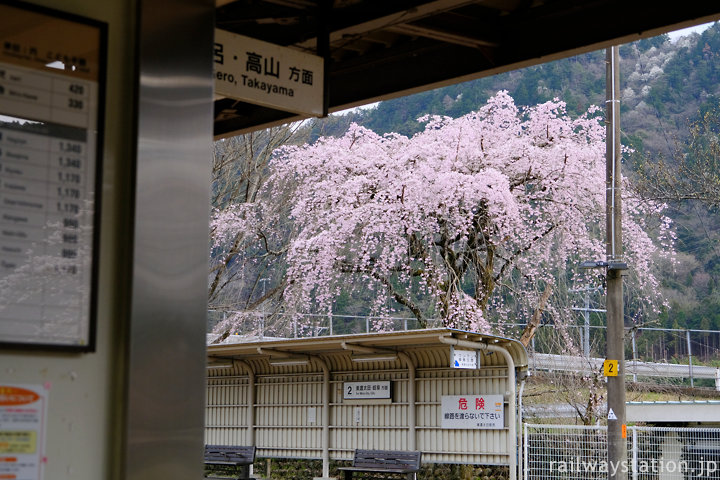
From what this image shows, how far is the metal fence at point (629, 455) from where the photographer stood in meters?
14.9

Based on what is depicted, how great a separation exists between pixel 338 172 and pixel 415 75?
16.5m

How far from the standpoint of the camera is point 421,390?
13680mm

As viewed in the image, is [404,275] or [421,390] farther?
[404,275]

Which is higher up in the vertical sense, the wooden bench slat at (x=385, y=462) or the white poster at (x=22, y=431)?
the white poster at (x=22, y=431)

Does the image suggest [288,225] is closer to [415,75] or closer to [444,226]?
[444,226]

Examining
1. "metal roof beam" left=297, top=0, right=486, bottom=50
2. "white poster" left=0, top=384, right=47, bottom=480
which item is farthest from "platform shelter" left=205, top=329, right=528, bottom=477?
"white poster" left=0, top=384, right=47, bottom=480

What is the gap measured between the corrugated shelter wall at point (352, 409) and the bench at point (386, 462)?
0.86 ft

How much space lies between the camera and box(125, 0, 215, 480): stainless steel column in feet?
6.95

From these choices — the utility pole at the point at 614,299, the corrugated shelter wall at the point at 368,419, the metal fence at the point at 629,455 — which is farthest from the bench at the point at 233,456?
the utility pole at the point at 614,299

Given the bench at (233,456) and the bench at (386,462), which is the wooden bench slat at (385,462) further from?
the bench at (233,456)

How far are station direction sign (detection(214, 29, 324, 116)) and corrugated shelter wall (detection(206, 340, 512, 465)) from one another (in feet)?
29.0

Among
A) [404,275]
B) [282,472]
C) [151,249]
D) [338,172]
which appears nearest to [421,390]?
[282,472]

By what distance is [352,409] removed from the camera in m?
14.5

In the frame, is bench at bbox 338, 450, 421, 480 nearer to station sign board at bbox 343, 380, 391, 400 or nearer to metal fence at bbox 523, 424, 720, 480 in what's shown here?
station sign board at bbox 343, 380, 391, 400
